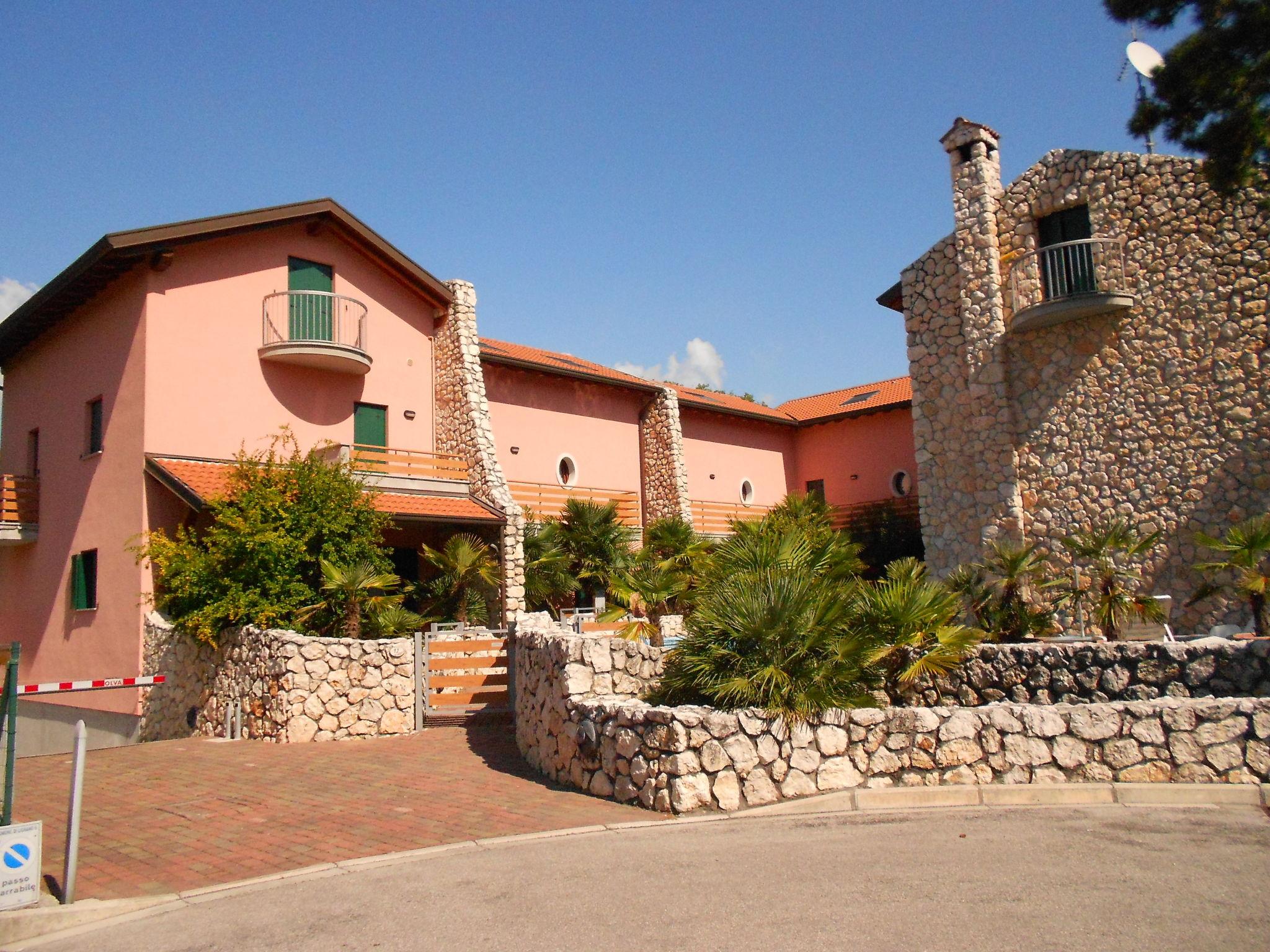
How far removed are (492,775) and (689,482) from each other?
18383mm

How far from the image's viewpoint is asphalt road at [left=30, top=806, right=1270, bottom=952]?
5.30 meters

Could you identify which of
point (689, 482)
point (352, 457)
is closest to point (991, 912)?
point (352, 457)

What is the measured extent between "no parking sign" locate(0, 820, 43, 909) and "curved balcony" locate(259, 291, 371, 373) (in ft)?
44.9

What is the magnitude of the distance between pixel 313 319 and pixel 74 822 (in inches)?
574

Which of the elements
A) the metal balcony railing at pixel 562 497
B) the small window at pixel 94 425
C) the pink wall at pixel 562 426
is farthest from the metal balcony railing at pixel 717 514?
the small window at pixel 94 425

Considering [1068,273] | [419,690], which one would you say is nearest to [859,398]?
[1068,273]

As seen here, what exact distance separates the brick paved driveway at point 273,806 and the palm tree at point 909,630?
3225 mm

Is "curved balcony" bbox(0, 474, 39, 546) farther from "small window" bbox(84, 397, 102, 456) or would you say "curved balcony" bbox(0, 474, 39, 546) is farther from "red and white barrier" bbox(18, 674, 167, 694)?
"red and white barrier" bbox(18, 674, 167, 694)

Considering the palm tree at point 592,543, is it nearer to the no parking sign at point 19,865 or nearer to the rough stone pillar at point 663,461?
the rough stone pillar at point 663,461

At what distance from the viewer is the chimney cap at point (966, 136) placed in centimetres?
2006

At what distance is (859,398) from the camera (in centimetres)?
3142

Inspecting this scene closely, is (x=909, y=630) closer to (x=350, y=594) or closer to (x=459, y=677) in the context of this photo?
(x=459, y=677)

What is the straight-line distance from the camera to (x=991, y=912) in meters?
5.52

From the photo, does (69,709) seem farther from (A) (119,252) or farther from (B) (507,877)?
(B) (507,877)
